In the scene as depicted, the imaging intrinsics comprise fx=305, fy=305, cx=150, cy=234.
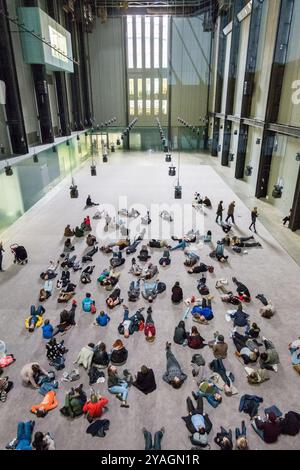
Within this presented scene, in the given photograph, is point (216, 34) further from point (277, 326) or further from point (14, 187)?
point (277, 326)

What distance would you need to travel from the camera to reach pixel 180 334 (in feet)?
25.4

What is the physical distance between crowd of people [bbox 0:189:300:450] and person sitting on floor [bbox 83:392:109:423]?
0.02 m

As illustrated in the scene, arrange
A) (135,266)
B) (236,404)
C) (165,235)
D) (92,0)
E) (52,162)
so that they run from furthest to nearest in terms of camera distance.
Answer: (92,0)
(52,162)
(165,235)
(135,266)
(236,404)

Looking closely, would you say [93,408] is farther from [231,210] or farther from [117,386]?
[231,210]

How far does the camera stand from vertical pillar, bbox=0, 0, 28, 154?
54.8 ft

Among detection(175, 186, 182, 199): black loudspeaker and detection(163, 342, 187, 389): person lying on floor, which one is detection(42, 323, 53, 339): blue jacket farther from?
detection(175, 186, 182, 199): black loudspeaker

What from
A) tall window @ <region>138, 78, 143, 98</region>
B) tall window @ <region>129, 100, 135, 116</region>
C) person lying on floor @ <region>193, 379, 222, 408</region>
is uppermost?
tall window @ <region>138, 78, 143, 98</region>

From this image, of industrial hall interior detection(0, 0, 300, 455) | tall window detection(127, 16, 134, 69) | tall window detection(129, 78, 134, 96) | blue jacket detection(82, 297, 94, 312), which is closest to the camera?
industrial hall interior detection(0, 0, 300, 455)

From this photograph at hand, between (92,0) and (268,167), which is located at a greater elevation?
(92,0)

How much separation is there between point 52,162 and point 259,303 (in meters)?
20.4

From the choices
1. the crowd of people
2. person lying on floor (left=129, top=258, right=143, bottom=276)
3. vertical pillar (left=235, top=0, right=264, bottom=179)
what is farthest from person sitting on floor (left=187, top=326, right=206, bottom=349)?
vertical pillar (left=235, top=0, right=264, bottom=179)

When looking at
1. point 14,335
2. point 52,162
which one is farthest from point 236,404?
point 52,162

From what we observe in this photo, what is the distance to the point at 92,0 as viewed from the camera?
3078 centimetres

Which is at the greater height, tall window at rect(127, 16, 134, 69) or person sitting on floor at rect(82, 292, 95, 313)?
tall window at rect(127, 16, 134, 69)
